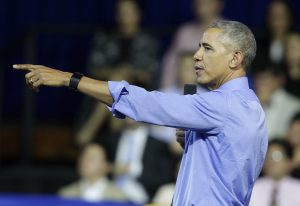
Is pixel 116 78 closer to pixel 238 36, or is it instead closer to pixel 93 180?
pixel 93 180

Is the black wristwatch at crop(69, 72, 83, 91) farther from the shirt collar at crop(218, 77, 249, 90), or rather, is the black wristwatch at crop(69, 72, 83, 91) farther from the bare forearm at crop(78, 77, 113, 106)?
the shirt collar at crop(218, 77, 249, 90)

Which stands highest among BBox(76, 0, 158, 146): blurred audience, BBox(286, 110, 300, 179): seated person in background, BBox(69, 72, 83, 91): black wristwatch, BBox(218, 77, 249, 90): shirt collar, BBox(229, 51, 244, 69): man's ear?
BBox(229, 51, 244, 69): man's ear

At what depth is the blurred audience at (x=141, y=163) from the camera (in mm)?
7582

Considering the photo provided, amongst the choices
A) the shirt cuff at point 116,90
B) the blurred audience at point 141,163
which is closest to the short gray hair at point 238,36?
the shirt cuff at point 116,90

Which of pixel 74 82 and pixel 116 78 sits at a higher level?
pixel 74 82

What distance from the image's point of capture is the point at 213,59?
13.6ft

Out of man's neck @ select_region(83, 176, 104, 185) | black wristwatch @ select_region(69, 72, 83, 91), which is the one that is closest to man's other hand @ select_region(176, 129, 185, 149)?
black wristwatch @ select_region(69, 72, 83, 91)

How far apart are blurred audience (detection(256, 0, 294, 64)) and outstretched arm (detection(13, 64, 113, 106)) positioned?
415cm

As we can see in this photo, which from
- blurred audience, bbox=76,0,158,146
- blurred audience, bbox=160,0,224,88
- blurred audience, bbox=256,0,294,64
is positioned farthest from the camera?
blurred audience, bbox=76,0,158,146

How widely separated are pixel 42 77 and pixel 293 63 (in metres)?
4.27

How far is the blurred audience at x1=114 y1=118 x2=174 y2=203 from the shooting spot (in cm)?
758

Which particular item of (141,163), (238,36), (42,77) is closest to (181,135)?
(238,36)

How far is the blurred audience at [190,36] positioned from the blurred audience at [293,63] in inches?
28.4

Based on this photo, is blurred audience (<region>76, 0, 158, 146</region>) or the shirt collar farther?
blurred audience (<region>76, 0, 158, 146</region>)
